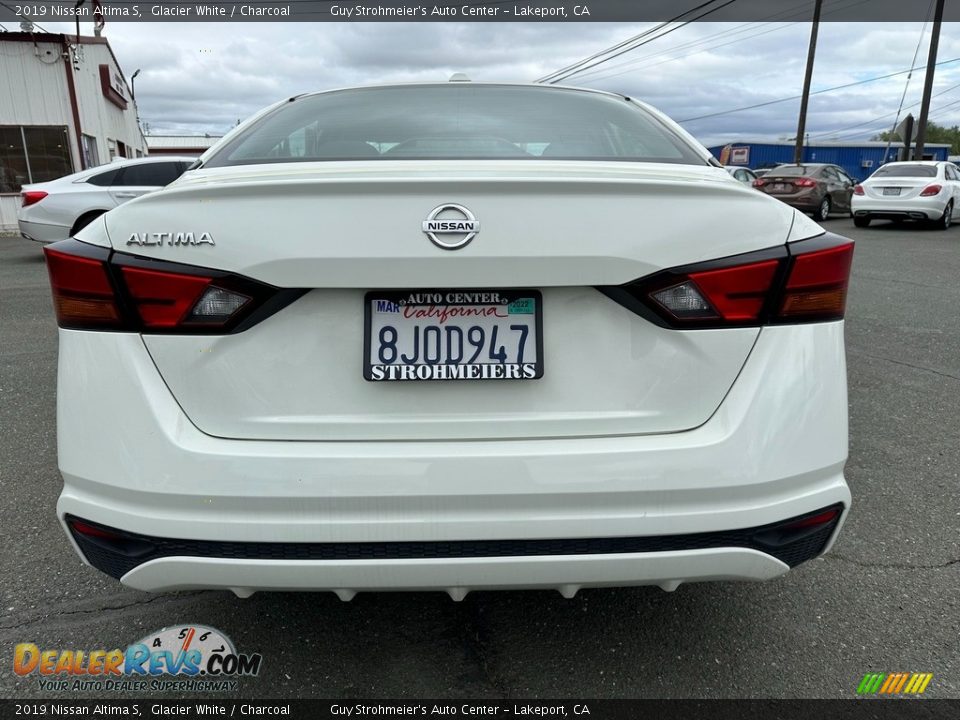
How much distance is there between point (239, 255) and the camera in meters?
1.52

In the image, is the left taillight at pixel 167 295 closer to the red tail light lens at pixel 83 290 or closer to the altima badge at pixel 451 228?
the red tail light lens at pixel 83 290

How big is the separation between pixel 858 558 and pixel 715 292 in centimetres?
154

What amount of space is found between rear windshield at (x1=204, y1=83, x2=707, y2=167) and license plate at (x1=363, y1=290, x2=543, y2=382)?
538 mm

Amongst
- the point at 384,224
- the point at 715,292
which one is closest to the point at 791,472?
the point at 715,292

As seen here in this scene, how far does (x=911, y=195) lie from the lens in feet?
48.7

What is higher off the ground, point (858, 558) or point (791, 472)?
point (791, 472)

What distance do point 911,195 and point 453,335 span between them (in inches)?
645

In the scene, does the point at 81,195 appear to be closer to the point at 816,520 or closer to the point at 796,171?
the point at 816,520

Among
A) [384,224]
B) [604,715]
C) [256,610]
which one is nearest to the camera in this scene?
[384,224]

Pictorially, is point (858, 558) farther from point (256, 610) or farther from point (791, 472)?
point (256, 610)

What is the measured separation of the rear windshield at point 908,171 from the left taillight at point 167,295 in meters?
17.2

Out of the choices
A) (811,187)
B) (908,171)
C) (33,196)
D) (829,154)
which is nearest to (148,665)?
(33,196)

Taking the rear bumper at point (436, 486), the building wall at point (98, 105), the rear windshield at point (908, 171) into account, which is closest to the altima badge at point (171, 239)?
the rear bumper at point (436, 486)

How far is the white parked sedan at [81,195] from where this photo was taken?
33.9ft
